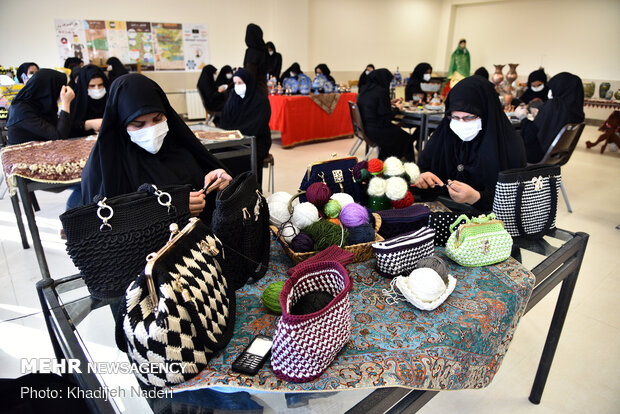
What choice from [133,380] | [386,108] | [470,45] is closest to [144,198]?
[133,380]

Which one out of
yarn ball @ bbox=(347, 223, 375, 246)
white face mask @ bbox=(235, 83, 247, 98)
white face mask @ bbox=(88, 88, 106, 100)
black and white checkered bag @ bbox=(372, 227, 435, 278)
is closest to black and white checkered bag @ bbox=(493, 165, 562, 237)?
black and white checkered bag @ bbox=(372, 227, 435, 278)

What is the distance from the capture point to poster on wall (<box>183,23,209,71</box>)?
7781 millimetres

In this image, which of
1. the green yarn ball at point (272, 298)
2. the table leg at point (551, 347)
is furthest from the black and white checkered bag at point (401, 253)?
the table leg at point (551, 347)

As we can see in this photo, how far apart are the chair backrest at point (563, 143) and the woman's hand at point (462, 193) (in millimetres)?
2402

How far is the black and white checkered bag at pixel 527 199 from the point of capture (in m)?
1.29

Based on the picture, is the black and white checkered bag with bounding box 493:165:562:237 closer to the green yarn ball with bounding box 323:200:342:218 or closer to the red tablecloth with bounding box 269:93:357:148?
the green yarn ball with bounding box 323:200:342:218

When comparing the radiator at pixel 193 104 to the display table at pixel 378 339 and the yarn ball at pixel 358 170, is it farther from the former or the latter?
the display table at pixel 378 339

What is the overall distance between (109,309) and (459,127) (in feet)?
5.45

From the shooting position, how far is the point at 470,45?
11344 mm

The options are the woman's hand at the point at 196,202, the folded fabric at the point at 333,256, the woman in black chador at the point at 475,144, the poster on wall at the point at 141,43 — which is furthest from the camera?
the poster on wall at the point at 141,43

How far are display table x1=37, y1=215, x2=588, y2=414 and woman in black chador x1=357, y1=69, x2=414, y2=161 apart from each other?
12.0 feet

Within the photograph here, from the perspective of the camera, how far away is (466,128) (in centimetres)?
184

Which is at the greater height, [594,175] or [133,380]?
[133,380]

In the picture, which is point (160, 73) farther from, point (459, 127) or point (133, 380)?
point (133, 380)
